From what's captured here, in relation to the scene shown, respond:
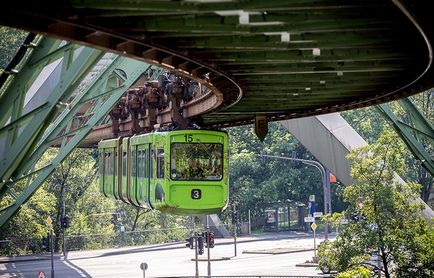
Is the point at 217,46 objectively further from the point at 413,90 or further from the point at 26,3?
the point at 413,90

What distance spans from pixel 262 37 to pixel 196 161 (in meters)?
12.9

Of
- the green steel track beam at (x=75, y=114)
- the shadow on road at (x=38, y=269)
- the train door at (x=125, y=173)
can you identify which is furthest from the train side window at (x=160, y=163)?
the shadow on road at (x=38, y=269)

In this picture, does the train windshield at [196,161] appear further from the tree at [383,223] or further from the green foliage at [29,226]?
the green foliage at [29,226]

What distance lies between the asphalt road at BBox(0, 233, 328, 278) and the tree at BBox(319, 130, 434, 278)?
39.7 feet

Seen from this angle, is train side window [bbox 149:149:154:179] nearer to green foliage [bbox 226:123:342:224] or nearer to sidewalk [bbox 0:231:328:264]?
sidewalk [bbox 0:231:328:264]

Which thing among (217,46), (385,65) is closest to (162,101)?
(385,65)

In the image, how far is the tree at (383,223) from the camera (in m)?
25.9

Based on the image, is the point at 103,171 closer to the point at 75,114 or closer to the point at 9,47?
the point at 75,114

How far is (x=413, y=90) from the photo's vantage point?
65.2 feet

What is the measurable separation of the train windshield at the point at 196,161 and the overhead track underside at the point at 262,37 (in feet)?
20.0

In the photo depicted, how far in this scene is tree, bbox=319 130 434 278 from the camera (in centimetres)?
2589

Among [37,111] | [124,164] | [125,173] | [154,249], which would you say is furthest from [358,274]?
[154,249]

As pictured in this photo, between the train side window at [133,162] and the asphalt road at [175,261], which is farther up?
the train side window at [133,162]

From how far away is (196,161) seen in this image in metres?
26.5
